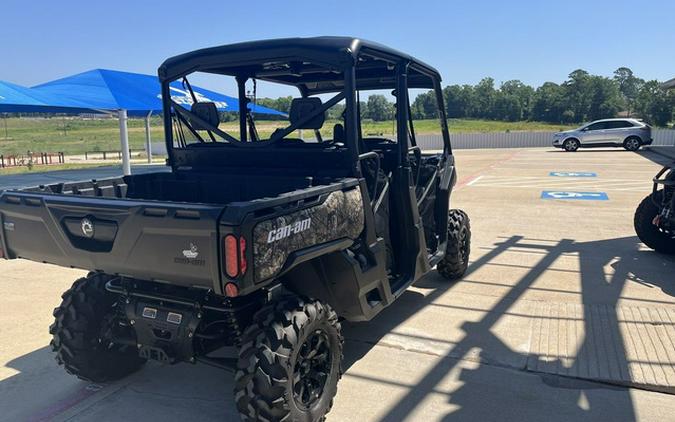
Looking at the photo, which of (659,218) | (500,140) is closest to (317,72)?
(659,218)

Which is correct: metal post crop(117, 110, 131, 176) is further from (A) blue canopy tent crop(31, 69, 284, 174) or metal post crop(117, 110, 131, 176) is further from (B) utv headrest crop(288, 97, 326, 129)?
(B) utv headrest crop(288, 97, 326, 129)

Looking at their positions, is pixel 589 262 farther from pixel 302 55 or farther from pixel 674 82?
pixel 674 82

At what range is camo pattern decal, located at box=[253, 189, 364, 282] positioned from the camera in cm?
245

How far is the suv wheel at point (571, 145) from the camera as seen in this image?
1027 inches

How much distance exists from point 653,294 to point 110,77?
15019 millimetres

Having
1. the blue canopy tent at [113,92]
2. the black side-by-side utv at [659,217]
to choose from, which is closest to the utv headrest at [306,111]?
the black side-by-side utv at [659,217]

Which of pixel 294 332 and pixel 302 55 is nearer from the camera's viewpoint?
pixel 294 332

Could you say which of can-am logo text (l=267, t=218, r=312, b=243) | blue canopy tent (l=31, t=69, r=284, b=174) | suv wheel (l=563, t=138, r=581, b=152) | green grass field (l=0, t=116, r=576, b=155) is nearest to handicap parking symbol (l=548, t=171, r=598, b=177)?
green grass field (l=0, t=116, r=576, b=155)

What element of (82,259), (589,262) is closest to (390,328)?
(82,259)

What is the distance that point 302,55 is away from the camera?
11.0 feet

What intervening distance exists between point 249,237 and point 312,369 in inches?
41.8

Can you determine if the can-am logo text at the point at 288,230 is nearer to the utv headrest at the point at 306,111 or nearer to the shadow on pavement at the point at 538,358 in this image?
the utv headrest at the point at 306,111

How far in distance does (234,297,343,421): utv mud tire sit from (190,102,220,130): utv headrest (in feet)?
5.51

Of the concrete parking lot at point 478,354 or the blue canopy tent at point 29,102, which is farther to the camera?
the blue canopy tent at point 29,102
